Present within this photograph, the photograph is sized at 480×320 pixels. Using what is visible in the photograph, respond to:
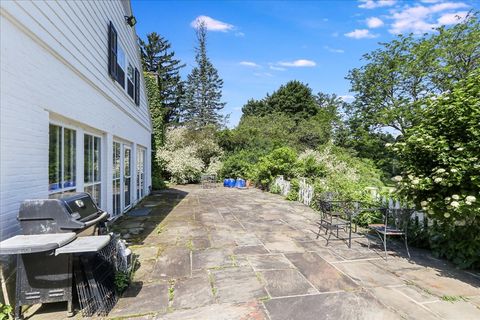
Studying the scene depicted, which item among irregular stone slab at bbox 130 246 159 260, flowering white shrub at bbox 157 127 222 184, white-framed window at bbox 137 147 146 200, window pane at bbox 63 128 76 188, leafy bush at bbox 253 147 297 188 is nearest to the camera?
window pane at bbox 63 128 76 188

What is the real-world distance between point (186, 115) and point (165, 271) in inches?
1145

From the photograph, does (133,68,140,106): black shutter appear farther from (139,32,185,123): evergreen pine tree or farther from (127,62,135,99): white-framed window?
(139,32,185,123): evergreen pine tree

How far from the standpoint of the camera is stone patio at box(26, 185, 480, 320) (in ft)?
9.17

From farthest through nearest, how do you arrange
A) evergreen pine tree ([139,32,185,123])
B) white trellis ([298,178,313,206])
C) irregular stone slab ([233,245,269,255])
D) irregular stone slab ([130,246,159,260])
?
1. evergreen pine tree ([139,32,185,123])
2. white trellis ([298,178,313,206])
3. irregular stone slab ([233,245,269,255])
4. irregular stone slab ([130,246,159,260])

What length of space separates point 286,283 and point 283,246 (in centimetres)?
155

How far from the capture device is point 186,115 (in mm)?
31547

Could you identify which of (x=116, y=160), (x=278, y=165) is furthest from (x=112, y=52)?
(x=278, y=165)

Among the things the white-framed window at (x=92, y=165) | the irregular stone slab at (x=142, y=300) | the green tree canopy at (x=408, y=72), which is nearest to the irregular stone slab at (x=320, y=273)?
the irregular stone slab at (x=142, y=300)

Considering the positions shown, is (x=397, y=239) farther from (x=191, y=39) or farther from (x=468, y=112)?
(x=191, y=39)

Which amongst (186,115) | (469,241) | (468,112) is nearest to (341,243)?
(469,241)

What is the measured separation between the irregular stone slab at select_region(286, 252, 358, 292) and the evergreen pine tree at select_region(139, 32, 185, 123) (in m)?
29.8

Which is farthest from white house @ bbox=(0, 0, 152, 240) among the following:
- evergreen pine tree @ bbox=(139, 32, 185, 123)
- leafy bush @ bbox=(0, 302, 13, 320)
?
evergreen pine tree @ bbox=(139, 32, 185, 123)

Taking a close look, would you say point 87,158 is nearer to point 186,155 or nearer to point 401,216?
point 401,216

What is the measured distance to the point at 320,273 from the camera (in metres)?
3.76
